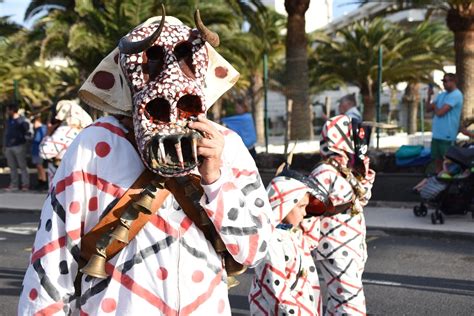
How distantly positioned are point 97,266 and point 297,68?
1761 cm

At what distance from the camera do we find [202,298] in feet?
7.29

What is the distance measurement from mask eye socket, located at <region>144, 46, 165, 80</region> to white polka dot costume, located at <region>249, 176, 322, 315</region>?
5.69 ft

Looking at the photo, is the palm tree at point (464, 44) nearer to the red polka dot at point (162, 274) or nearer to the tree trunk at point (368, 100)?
the tree trunk at point (368, 100)

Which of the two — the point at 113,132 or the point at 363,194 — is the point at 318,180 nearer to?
the point at 363,194

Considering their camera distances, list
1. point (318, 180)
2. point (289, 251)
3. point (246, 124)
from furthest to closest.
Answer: point (246, 124) → point (318, 180) → point (289, 251)

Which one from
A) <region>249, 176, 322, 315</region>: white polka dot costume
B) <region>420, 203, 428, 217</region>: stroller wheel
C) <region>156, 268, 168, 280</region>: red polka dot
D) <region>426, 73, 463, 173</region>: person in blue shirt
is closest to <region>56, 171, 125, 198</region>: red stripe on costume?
<region>156, 268, 168, 280</region>: red polka dot

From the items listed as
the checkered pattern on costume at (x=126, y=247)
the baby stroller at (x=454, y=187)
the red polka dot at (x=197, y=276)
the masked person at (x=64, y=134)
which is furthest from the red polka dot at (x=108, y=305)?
the baby stroller at (x=454, y=187)

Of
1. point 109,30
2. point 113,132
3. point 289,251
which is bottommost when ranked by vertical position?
point 289,251

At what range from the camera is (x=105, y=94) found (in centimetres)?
230

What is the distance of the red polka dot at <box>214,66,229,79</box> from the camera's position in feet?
7.68

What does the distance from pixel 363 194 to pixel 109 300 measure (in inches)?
116

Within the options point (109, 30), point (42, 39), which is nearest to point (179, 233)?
point (109, 30)

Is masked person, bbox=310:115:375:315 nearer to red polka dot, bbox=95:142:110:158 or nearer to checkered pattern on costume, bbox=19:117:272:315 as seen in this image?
checkered pattern on costume, bbox=19:117:272:315

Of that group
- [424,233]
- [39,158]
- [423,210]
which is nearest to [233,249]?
[424,233]
